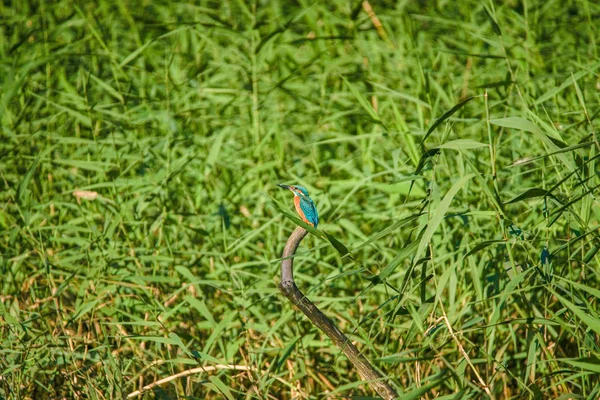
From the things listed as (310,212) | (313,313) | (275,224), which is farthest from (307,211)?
(275,224)

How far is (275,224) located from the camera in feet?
10.1

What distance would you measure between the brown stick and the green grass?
7.3 inches

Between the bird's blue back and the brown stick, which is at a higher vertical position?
the bird's blue back

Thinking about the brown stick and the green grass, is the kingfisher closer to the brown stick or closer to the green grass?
the brown stick

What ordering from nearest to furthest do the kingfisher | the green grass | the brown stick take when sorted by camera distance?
the brown stick < the kingfisher < the green grass

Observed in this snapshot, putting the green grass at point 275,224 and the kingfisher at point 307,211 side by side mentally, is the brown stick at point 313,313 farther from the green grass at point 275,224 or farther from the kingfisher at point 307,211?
the green grass at point 275,224

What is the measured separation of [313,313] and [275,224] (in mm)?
1191

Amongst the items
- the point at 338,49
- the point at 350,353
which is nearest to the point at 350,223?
the point at 350,353

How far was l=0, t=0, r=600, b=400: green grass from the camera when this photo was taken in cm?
243

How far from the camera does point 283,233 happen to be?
3227 mm

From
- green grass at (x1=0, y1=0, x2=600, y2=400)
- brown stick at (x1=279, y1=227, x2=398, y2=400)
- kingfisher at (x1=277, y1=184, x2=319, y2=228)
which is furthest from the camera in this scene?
green grass at (x1=0, y1=0, x2=600, y2=400)

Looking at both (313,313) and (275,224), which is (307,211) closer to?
(313,313)

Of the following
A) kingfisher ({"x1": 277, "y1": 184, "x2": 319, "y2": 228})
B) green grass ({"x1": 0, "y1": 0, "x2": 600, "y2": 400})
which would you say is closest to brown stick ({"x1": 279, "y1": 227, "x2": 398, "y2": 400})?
kingfisher ({"x1": 277, "y1": 184, "x2": 319, "y2": 228})

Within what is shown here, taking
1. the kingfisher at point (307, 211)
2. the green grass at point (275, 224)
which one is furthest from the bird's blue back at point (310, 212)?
the green grass at point (275, 224)
